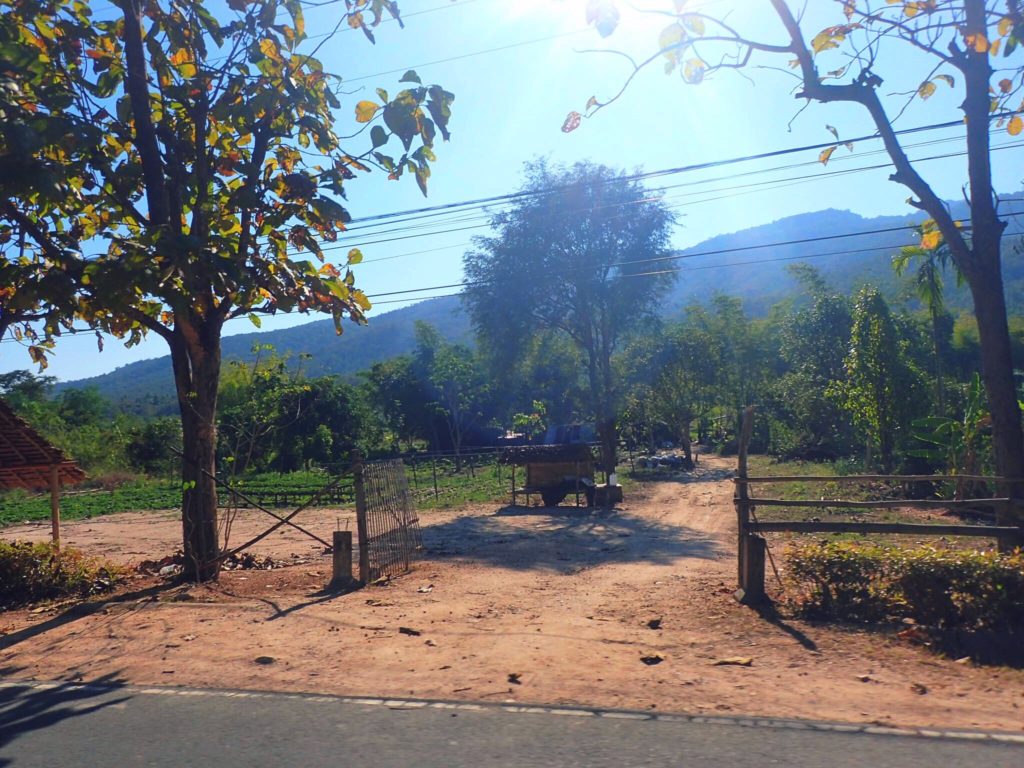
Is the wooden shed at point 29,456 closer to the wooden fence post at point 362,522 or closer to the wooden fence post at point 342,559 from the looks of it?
the wooden fence post at point 342,559

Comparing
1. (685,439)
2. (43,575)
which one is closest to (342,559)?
(43,575)

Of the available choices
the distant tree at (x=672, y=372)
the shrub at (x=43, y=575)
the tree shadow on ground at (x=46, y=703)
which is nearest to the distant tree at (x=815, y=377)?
the distant tree at (x=672, y=372)

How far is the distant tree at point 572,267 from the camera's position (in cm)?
2798

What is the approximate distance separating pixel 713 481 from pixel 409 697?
2349cm

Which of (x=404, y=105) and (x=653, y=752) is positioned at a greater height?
(x=404, y=105)

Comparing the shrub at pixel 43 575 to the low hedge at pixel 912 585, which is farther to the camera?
the shrub at pixel 43 575

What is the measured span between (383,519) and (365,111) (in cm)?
519

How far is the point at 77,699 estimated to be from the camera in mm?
6758

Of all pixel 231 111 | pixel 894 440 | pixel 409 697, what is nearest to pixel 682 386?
pixel 894 440

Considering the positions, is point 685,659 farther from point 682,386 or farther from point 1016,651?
point 682,386

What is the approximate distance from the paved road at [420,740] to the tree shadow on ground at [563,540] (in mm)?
6412

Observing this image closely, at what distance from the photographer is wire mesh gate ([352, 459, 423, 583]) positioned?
35.7 ft

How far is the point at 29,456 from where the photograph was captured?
12.8 m

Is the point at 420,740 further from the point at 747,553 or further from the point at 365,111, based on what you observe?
the point at 365,111
